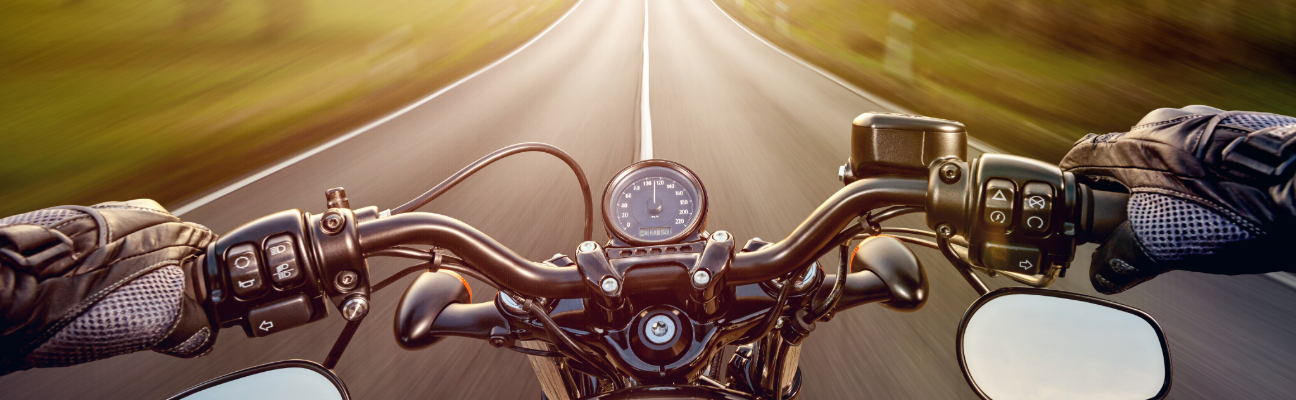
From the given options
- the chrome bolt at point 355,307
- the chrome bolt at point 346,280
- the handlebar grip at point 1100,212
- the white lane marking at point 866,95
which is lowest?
the white lane marking at point 866,95

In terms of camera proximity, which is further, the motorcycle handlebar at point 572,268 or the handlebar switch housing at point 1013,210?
the motorcycle handlebar at point 572,268

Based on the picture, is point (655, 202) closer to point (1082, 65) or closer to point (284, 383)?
point (284, 383)

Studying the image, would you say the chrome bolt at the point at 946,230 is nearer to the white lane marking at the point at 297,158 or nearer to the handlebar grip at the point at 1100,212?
the handlebar grip at the point at 1100,212

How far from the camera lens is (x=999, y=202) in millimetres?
901

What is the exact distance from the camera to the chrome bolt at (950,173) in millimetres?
942

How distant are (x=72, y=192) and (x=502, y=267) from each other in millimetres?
7083

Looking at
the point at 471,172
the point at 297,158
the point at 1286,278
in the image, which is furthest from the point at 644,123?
the point at 471,172

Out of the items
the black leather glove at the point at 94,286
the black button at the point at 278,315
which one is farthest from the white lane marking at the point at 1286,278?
the black leather glove at the point at 94,286

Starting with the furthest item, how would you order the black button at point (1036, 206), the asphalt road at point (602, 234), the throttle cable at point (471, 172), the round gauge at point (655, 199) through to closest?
the asphalt road at point (602, 234), the round gauge at point (655, 199), the throttle cable at point (471, 172), the black button at point (1036, 206)

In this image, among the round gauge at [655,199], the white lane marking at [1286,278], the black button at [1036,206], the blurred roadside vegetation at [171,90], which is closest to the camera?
the black button at [1036,206]

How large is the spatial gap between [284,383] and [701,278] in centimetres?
69

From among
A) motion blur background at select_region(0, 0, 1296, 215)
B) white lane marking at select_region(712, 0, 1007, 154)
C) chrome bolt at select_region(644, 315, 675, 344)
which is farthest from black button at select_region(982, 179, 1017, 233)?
motion blur background at select_region(0, 0, 1296, 215)

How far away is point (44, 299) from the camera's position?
0.73m

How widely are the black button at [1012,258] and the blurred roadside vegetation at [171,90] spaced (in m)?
7.03
